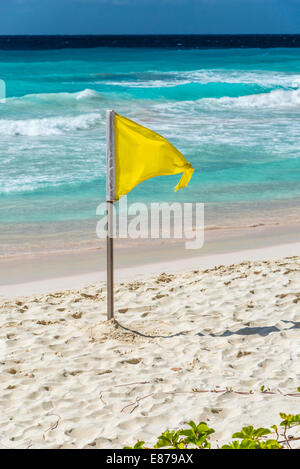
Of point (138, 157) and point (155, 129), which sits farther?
point (155, 129)

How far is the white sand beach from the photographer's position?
4223 millimetres

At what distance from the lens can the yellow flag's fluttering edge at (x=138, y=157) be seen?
570cm

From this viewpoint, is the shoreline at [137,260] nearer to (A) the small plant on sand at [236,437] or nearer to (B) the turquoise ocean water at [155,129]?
(B) the turquoise ocean water at [155,129]

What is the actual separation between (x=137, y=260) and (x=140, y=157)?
323cm

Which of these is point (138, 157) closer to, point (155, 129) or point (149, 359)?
point (149, 359)

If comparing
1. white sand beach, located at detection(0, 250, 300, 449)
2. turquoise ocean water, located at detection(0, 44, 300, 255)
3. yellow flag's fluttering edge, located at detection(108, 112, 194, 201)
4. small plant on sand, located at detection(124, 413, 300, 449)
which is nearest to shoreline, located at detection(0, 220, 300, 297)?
white sand beach, located at detection(0, 250, 300, 449)

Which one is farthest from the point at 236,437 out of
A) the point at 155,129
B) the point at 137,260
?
the point at 155,129

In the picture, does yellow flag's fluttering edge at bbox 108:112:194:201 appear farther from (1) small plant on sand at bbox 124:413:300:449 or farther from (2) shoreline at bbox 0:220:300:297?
(1) small plant on sand at bbox 124:413:300:449

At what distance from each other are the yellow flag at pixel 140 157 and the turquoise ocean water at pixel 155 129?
3.77 meters

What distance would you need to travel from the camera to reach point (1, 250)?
9.02 metres

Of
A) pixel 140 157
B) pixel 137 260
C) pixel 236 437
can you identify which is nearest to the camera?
pixel 236 437

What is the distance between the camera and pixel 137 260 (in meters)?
8.79

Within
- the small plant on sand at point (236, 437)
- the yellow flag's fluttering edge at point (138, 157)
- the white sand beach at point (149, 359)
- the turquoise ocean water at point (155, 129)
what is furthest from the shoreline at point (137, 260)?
the small plant on sand at point (236, 437)

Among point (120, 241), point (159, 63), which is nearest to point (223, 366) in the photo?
point (120, 241)
